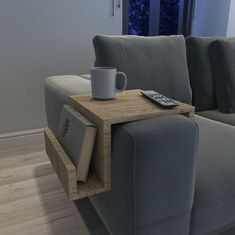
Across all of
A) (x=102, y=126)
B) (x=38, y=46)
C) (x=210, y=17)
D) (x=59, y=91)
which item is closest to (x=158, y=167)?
(x=102, y=126)

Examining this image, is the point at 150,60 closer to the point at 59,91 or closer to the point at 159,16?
the point at 59,91

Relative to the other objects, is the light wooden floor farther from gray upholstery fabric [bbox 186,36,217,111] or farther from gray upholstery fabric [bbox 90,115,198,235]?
gray upholstery fabric [bbox 186,36,217,111]

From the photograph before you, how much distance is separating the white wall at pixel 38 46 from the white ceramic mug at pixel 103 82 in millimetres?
1133

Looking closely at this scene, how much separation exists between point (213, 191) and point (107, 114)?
410 millimetres

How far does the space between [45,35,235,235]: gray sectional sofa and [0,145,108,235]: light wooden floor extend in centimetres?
27

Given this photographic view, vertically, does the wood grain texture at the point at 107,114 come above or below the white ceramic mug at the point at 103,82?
below

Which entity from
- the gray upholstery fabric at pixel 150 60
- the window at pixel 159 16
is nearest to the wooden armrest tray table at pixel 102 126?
the gray upholstery fabric at pixel 150 60

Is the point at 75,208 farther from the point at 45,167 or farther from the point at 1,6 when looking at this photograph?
the point at 1,6

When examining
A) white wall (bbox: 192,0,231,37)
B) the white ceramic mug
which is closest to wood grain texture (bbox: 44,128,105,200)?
the white ceramic mug

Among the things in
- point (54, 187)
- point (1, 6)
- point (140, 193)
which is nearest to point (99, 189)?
point (140, 193)

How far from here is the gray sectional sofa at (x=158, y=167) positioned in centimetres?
64

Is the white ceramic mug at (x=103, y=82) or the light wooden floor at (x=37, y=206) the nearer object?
the white ceramic mug at (x=103, y=82)

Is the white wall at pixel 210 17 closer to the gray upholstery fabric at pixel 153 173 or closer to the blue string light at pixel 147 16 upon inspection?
the blue string light at pixel 147 16

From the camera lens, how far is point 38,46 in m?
1.79
